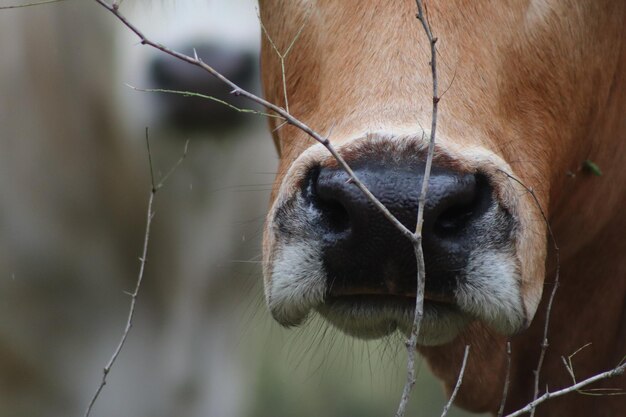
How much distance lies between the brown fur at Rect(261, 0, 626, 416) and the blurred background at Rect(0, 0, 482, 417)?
364cm

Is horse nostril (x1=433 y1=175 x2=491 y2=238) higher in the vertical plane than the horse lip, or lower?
higher

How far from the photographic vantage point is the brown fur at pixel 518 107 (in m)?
3.37

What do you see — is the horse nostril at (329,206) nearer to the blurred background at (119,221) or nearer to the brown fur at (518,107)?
the brown fur at (518,107)

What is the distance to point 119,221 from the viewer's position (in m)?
8.86

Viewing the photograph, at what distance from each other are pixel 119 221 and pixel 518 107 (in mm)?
5688

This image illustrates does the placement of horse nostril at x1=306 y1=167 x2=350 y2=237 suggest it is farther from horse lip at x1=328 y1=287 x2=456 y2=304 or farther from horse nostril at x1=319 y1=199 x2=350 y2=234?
horse lip at x1=328 y1=287 x2=456 y2=304

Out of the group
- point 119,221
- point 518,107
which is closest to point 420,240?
point 518,107

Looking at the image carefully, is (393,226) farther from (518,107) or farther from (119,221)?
(119,221)

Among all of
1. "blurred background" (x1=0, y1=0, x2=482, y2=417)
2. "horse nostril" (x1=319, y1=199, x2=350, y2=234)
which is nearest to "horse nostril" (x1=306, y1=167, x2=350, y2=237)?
"horse nostril" (x1=319, y1=199, x2=350, y2=234)

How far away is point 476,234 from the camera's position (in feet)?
9.93

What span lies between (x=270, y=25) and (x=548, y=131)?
1.14m

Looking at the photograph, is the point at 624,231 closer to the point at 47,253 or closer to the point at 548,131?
the point at 548,131

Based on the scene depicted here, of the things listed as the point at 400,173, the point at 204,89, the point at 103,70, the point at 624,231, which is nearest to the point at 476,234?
the point at 400,173

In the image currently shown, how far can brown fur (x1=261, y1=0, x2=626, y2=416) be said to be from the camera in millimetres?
3371
